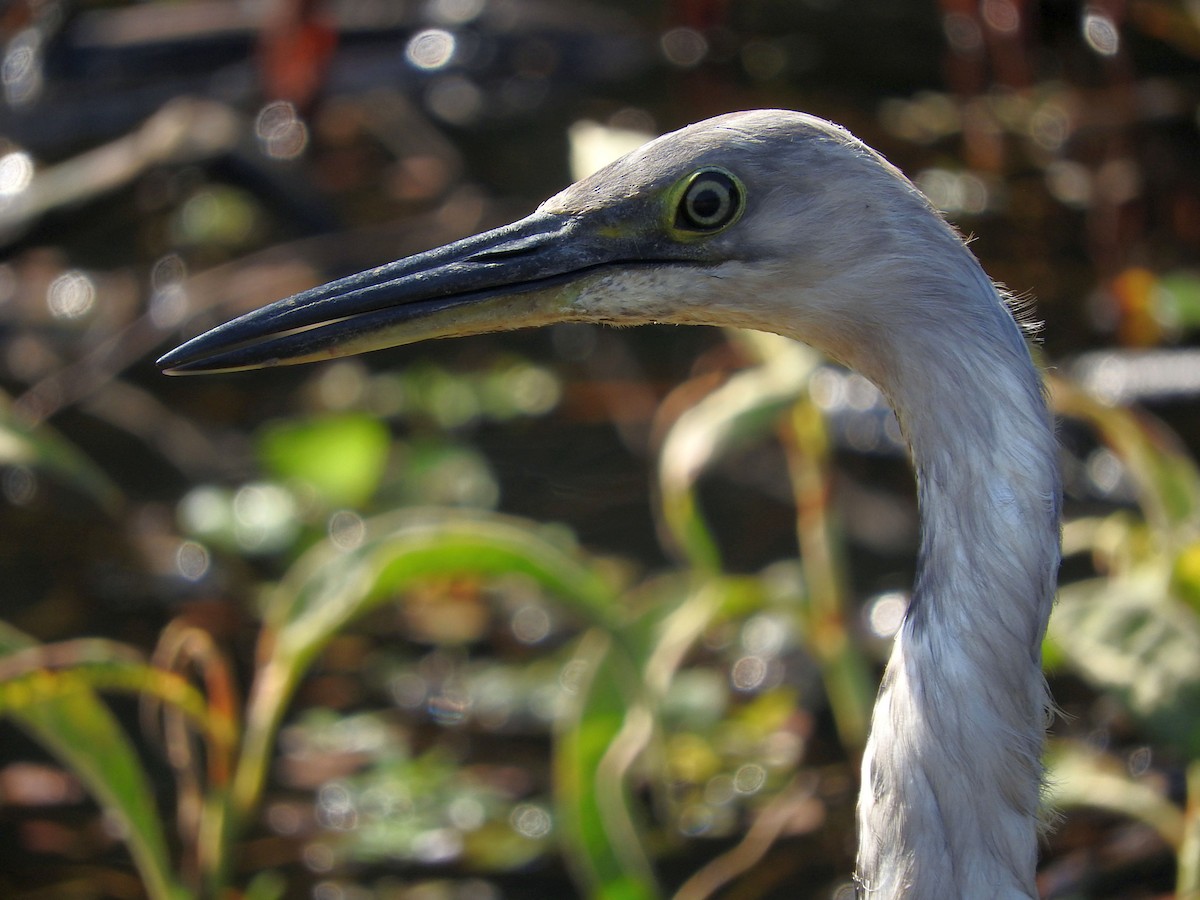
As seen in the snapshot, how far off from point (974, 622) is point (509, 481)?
3000 millimetres

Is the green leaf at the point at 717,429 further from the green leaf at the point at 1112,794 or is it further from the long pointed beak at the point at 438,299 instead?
the long pointed beak at the point at 438,299

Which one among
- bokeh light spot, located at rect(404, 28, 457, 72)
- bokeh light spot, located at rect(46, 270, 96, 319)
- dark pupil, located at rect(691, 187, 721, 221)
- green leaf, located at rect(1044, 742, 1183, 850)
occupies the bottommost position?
green leaf, located at rect(1044, 742, 1183, 850)

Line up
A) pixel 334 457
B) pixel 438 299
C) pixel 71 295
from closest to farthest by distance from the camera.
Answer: pixel 438 299 → pixel 334 457 → pixel 71 295

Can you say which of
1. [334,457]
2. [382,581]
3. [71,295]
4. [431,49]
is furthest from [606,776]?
[431,49]

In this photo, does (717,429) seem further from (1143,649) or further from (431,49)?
(431,49)

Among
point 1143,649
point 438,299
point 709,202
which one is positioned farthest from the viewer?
point 1143,649

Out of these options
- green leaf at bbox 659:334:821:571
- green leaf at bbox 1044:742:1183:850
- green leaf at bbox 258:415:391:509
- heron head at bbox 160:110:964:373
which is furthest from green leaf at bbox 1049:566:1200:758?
green leaf at bbox 258:415:391:509

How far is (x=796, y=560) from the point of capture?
14.3 ft

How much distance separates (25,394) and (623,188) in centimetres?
348

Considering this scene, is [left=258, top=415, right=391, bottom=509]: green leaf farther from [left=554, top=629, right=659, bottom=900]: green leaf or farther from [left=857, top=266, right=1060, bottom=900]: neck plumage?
[left=857, top=266, right=1060, bottom=900]: neck plumage

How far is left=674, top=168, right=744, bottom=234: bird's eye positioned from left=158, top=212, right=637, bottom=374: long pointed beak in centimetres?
11

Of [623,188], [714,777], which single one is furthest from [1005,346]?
[714,777]

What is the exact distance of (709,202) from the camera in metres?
2.00

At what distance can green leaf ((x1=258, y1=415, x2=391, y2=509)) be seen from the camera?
4.23 meters
